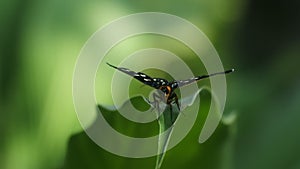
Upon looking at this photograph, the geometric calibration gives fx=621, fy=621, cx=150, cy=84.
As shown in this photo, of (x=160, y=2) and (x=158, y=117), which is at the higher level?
→ (x=160, y=2)

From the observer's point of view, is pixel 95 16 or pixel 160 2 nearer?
pixel 95 16

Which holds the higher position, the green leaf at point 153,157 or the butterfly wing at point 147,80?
the butterfly wing at point 147,80

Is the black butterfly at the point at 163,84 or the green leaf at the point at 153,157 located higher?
the black butterfly at the point at 163,84

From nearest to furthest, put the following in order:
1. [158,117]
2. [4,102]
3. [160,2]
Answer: [158,117] < [4,102] < [160,2]

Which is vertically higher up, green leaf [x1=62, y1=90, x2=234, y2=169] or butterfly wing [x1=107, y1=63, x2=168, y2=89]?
butterfly wing [x1=107, y1=63, x2=168, y2=89]

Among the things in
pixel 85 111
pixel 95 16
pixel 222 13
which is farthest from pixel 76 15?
pixel 222 13

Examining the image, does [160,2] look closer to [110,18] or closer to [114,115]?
[110,18]

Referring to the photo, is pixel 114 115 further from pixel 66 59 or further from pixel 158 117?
pixel 66 59

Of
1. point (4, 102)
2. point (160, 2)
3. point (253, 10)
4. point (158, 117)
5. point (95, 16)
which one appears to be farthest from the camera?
point (253, 10)

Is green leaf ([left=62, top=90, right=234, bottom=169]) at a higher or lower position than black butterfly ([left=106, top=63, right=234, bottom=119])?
lower

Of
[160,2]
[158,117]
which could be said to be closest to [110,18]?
[160,2]
